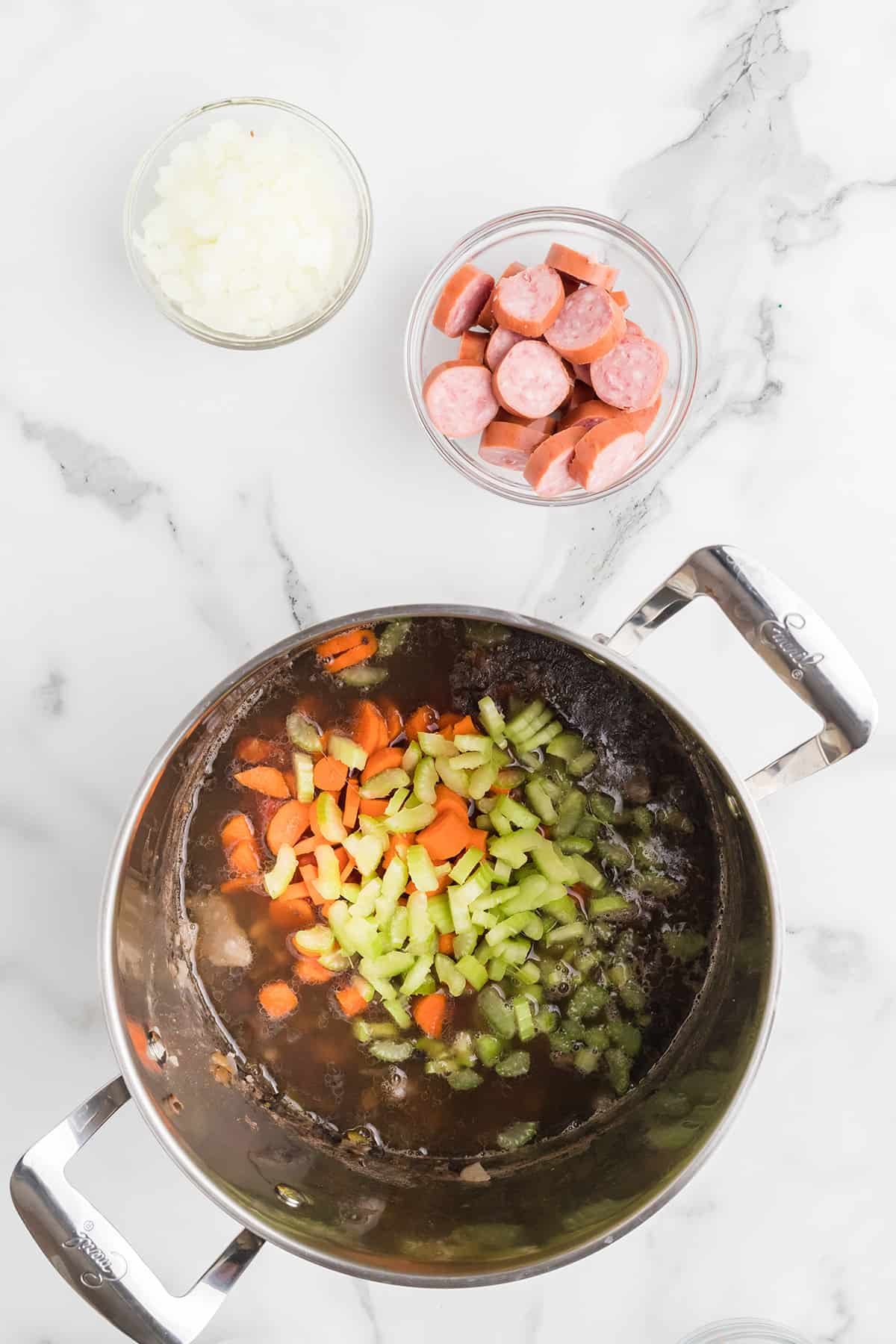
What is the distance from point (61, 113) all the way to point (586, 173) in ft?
2.48

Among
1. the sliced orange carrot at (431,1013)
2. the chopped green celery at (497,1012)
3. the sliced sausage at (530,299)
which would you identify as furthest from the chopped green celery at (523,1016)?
the sliced sausage at (530,299)

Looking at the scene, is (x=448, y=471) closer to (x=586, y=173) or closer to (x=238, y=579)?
(x=238, y=579)

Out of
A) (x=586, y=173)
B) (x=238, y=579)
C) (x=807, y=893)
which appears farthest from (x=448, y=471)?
(x=807, y=893)

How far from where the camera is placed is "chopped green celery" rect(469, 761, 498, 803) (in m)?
1.49

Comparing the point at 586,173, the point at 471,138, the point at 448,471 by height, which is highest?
the point at 471,138

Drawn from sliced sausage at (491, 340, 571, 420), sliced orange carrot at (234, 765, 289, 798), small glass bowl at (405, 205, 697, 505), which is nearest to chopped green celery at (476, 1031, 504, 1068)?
sliced orange carrot at (234, 765, 289, 798)

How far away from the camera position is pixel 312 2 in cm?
145

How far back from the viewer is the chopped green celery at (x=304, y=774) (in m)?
1.50

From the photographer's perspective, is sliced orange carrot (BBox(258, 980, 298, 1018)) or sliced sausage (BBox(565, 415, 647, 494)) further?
sliced orange carrot (BBox(258, 980, 298, 1018))

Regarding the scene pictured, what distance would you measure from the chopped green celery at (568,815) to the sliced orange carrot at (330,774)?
0.32 meters

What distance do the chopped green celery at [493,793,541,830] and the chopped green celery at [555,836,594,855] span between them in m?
0.05

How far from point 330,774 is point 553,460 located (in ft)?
1.79

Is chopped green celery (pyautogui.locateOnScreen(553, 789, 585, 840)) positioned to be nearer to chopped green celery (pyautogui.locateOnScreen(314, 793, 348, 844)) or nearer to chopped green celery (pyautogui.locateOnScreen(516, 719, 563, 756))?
chopped green celery (pyautogui.locateOnScreen(516, 719, 563, 756))

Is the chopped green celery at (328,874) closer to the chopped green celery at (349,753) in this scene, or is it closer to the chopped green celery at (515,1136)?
the chopped green celery at (349,753)
